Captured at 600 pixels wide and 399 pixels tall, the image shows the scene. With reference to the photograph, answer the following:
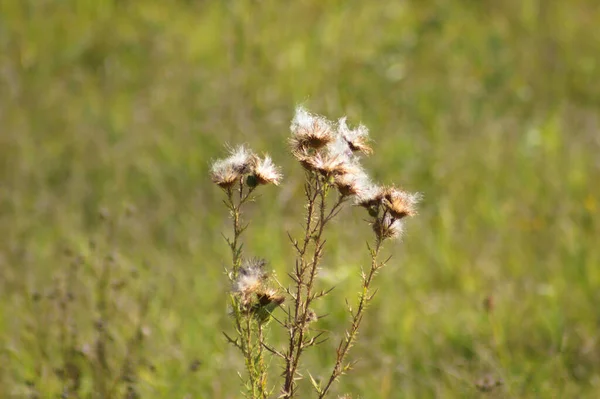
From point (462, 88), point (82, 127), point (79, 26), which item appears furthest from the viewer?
point (79, 26)

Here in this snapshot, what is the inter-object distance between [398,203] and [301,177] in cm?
266

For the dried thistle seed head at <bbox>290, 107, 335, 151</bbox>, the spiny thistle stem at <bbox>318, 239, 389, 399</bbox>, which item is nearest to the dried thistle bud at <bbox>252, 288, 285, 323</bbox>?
the spiny thistle stem at <bbox>318, 239, 389, 399</bbox>

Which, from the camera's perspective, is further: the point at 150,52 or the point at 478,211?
the point at 150,52

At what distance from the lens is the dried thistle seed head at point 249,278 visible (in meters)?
1.65

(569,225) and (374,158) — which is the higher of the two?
(374,158)

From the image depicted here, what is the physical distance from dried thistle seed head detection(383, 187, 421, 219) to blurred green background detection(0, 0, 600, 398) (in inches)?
37.1

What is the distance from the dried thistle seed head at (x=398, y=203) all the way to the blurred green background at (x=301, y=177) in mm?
941

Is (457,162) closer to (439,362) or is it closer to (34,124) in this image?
(439,362)

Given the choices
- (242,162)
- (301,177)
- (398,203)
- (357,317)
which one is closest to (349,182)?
(398,203)

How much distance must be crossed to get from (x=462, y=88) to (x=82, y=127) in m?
2.14

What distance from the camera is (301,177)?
435 centimetres

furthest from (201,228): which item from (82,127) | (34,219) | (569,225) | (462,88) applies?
(462,88)

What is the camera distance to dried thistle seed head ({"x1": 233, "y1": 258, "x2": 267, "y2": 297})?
1651 millimetres

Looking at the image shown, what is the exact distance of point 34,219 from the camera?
4.05 metres
